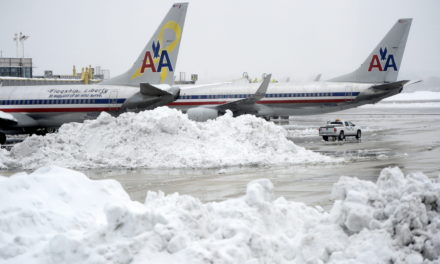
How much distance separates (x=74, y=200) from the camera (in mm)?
11383

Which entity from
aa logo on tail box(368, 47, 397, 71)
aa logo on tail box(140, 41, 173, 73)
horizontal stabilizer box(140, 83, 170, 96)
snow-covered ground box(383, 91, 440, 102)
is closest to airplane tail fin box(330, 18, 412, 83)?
aa logo on tail box(368, 47, 397, 71)

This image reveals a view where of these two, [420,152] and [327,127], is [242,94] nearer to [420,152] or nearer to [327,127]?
[327,127]

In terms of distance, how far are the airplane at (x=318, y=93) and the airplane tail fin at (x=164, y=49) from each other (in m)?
7.23

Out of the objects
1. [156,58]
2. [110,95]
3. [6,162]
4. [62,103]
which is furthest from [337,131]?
[6,162]

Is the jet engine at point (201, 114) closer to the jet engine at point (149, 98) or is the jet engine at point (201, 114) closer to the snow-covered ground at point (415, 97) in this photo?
the jet engine at point (149, 98)

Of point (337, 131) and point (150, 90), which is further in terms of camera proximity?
point (337, 131)

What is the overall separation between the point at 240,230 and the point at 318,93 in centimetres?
3813

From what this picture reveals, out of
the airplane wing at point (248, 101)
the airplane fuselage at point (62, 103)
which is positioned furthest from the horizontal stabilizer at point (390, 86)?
the airplane fuselage at point (62, 103)

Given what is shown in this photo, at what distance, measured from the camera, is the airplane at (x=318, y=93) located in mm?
45688

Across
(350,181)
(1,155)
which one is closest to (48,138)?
(1,155)

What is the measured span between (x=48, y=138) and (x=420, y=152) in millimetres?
16864

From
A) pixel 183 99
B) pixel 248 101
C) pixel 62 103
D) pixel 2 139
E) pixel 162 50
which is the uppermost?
pixel 162 50

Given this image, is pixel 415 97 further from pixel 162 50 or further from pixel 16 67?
pixel 162 50

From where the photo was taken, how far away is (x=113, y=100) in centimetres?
3894
